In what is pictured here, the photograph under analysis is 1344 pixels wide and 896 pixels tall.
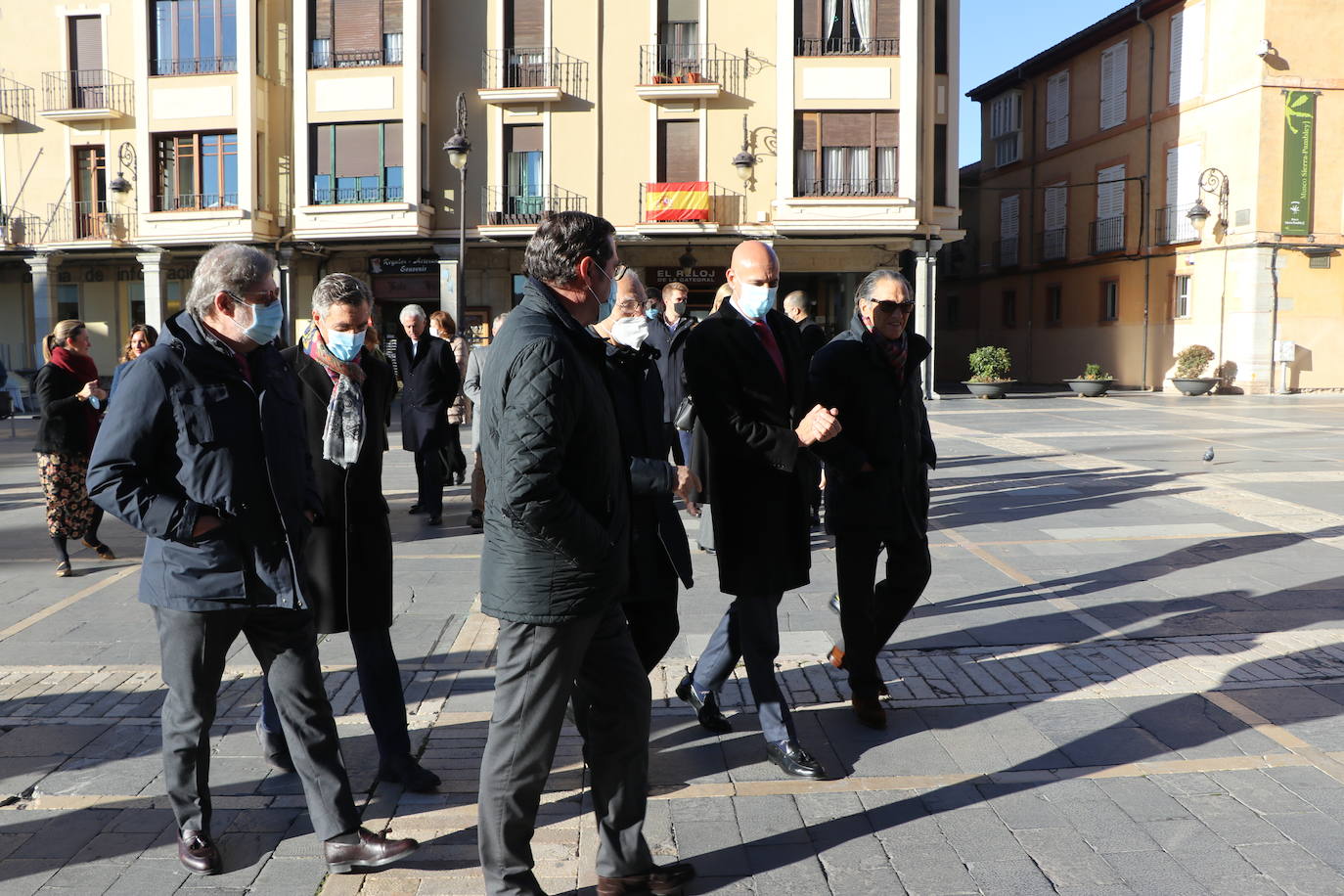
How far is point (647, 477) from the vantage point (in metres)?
3.42

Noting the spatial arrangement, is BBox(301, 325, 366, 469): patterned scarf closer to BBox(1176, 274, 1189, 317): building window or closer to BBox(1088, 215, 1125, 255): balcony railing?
BBox(1176, 274, 1189, 317): building window

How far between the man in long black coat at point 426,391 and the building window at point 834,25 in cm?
1978

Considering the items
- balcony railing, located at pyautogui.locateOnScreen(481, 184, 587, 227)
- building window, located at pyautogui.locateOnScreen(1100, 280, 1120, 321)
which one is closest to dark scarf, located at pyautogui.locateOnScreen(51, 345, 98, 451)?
balcony railing, located at pyautogui.locateOnScreen(481, 184, 587, 227)

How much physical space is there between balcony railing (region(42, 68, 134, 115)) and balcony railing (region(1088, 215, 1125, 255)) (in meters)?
27.1

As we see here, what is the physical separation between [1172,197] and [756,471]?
32.2m

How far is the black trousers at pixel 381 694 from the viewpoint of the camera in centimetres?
423

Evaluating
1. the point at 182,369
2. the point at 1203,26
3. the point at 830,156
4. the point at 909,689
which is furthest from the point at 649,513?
the point at 1203,26

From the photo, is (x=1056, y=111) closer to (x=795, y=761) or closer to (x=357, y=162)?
(x=357, y=162)

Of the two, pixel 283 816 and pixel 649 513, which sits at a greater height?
pixel 649 513

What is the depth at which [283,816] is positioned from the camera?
397 cm

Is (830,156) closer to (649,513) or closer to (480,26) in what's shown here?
(480,26)

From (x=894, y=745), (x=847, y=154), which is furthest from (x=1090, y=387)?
(x=894, y=745)

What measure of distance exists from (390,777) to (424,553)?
466 cm

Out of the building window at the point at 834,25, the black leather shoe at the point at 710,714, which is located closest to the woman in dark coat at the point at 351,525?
the black leather shoe at the point at 710,714
